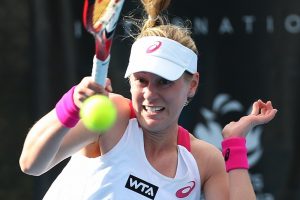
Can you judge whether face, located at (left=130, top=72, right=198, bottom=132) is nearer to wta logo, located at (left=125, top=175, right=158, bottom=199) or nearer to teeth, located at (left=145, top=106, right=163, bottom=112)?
teeth, located at (left=145, top=106, right=163, bottom=112)

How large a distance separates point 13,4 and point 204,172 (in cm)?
199

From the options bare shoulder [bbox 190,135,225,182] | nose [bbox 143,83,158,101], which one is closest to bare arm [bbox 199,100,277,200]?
bare shoulder [bbox 190,135,225,182]

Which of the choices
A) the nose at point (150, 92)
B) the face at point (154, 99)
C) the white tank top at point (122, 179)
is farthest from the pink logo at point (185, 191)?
the nose at point (150, 92)

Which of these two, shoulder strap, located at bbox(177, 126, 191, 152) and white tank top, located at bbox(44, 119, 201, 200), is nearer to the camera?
white tank top, located at bbox(44, 119, 201, 200)

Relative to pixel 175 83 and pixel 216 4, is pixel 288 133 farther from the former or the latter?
pixel 175 83

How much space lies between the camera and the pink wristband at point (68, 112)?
2930 millimetres

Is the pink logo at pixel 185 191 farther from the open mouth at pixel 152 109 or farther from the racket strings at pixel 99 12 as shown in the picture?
the racket strings at pixel 99 12

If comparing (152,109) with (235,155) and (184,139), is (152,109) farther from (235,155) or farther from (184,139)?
(235,155)

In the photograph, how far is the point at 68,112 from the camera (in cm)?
294

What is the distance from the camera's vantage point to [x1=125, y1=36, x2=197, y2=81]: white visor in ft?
10.7

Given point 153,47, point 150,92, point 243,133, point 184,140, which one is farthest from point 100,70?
point 243,133

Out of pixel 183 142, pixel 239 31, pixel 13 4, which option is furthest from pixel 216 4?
pixel 183 142

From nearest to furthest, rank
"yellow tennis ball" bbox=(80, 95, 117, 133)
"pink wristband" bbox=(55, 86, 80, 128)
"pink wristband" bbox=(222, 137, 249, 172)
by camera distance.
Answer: "yellow tennis ball" bbox=(80, 95, 117, 133) → "pink wristband" bbox=(55, 86, 80, 128) → "pink wristband" bbox=(222, 137, 249, 172)

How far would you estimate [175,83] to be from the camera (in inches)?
131
